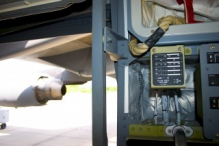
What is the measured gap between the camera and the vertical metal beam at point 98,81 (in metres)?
0.71

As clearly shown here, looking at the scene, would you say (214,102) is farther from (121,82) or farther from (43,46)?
(43,46)

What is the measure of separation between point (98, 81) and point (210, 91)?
477 mm

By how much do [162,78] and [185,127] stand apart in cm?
27

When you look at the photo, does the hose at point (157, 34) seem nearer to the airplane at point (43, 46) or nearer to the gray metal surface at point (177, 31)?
the gray metal surface at point (177, 31)

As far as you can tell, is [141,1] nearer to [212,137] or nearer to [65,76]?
[212,137]

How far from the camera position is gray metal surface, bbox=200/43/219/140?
0.80 metres

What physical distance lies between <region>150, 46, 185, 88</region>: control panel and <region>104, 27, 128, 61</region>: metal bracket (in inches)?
5.9

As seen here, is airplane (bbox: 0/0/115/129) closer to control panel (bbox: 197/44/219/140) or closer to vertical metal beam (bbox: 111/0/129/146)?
vertical metal beam (bbox: 111/0/129/146)

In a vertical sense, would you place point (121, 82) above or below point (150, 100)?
above

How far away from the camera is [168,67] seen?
33.3 inches

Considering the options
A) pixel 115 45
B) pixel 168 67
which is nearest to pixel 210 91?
pixel 168 67

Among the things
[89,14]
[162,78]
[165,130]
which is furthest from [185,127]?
[89,14]

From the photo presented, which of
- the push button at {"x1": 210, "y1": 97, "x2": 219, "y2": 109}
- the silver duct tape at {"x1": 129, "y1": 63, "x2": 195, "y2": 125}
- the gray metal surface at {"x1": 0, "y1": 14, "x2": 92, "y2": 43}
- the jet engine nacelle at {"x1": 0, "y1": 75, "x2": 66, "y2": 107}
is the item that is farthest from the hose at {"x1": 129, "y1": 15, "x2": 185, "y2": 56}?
the jet engine nacelle at {"x1": 0, "y1": 75, "x2": 66, "y2": 107}

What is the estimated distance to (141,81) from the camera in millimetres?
1137
